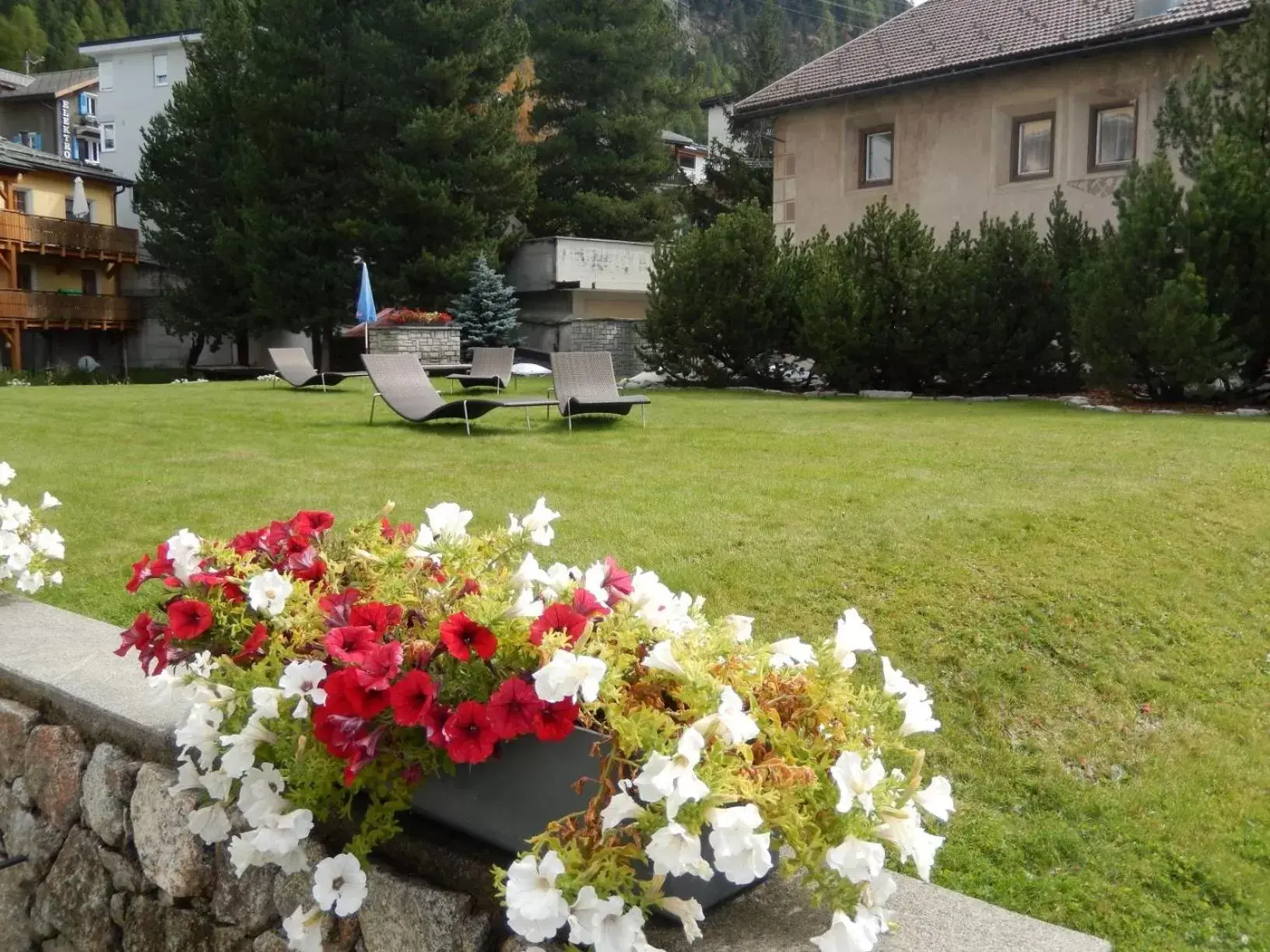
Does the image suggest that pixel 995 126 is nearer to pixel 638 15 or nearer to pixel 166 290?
pixel 638 15

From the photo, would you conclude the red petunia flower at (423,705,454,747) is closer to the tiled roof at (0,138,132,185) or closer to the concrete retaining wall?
the concrete retaining wall

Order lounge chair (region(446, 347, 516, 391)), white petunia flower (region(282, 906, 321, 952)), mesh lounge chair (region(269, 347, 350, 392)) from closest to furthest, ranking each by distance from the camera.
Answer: white petunia flower (region(282, 906, 321, 952)) → lounge chair (region(446, 347, 516, 391)) → mesh lounge chair (region(269, 347, 350, 392))

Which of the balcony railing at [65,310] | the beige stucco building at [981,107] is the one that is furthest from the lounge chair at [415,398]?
the balcony railing at [65,310]

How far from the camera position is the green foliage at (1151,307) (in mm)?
13164

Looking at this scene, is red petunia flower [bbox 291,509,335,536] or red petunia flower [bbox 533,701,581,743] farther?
red petunia flower [bbox 291,509,335,536]

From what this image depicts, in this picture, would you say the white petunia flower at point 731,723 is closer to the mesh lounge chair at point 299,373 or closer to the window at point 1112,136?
the mesh lounge chair at point 299,373

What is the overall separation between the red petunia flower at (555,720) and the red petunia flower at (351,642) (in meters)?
0.38

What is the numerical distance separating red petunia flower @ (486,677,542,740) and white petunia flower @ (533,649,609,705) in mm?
78

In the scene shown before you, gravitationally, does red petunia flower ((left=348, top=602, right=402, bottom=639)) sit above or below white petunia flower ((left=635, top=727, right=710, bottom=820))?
above

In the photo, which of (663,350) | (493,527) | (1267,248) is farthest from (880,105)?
(493,527)

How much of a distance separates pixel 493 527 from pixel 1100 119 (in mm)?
17116

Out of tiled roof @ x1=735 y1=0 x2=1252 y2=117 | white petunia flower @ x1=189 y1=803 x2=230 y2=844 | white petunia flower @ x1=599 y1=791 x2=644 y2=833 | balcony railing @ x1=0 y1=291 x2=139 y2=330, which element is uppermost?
tiled roof @ x1=735 y1=0 x2=1252 y2=117

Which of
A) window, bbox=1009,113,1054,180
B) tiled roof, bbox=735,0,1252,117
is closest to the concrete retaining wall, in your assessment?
tiled roof, bbox=735,0,1252,117

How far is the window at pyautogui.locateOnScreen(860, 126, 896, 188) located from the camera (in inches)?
896
